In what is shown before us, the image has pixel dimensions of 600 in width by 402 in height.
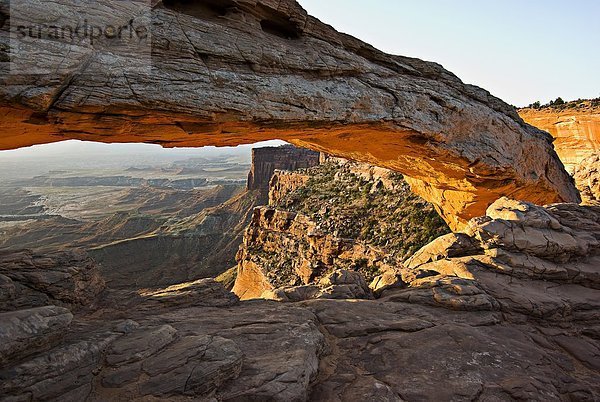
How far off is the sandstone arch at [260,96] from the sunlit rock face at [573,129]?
33.3 meters

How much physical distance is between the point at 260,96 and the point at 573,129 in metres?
49.8

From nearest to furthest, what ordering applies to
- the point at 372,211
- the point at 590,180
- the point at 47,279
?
the point at 47,279
the point at 590,180
the point at 372,211

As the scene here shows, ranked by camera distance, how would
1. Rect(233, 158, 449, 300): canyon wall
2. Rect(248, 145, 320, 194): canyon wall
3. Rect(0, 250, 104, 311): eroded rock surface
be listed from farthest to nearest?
Rect(248, 145, 320, 194): canyon wall, Rect(233, 158, 449, 300): canyon wall, Rect(0, 250, 104, 311): eroded rock surface

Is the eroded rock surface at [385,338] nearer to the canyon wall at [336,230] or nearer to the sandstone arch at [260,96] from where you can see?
the sandstone arch at [260,96]

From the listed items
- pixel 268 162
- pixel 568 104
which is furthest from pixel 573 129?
pixel 268 162

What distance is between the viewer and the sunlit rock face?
41.1 metres

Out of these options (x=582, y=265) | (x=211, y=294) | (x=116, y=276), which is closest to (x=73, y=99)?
(x=211, y=294)

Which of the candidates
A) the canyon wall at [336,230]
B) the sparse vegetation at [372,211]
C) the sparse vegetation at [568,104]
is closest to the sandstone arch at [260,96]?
the sparse vegetation at [372,211]

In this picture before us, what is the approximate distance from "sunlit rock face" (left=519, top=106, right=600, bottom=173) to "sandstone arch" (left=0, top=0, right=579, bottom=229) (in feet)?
109

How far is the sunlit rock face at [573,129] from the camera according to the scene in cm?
4112

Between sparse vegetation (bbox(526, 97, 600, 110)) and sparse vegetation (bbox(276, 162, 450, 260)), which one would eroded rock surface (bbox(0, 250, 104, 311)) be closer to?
sparse vegetation (bbox(276, 162, 450, 260))

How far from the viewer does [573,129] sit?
42.7m

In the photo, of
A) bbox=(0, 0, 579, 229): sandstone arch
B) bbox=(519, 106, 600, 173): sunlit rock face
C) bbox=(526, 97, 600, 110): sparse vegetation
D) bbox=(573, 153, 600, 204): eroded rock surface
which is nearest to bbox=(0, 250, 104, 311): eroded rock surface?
bbox=(0, 0, 579, 229): sandstone arch

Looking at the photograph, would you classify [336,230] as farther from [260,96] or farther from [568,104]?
[568,104]
